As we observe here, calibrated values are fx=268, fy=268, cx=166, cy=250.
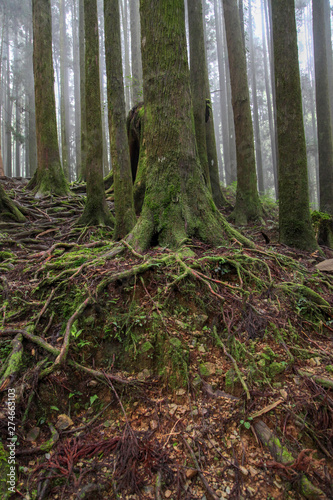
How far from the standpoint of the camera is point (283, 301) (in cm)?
317

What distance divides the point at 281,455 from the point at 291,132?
16.9 feet

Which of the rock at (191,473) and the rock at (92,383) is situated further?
the rock at (92,383)

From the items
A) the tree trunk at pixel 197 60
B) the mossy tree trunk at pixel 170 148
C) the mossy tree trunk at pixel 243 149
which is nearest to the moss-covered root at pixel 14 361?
the mossy tree trunk at pixel 170 148

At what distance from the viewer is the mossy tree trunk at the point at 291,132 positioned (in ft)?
16.7

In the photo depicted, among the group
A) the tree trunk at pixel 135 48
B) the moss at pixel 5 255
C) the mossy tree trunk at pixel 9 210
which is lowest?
the moss at pixel 5 255

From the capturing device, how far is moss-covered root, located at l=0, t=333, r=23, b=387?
7.86 ft

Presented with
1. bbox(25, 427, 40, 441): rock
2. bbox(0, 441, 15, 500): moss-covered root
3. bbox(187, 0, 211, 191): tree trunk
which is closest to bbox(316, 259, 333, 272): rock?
bbox(25, 427, 40, 441): rock

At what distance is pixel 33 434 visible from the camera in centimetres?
223

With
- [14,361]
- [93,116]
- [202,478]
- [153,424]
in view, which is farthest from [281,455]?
[93,116]

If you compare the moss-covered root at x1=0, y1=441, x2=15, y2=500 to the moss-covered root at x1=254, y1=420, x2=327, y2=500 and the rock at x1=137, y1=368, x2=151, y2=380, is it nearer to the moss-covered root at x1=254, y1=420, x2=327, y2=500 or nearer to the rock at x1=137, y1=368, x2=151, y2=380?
the rock at x1=137, y1=368, x2=151, y2=380

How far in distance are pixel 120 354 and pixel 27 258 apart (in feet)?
9.06

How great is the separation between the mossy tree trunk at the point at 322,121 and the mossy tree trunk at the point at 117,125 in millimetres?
6268

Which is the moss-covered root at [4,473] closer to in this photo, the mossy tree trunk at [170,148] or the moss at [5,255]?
the mossy tree trunk at [170,148]

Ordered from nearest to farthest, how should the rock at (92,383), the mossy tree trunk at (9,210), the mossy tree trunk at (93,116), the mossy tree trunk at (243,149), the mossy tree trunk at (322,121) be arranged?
the rock at (92,383), the mossy tree trunk at (93,116), the mossy tree trunk at (9,210), the mossy tree trunk at (243,149), the mossy tree trunk at (322,121)
